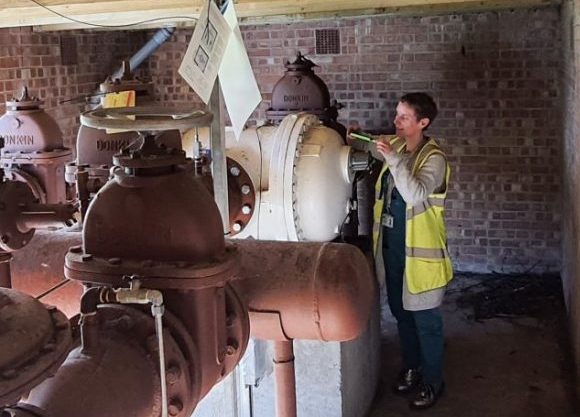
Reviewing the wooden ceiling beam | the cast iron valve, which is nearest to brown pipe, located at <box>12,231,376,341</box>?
the cast iron valve

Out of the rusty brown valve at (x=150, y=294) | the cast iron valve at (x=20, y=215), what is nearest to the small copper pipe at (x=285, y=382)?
the rusty brown valve at (x=150, y=294)

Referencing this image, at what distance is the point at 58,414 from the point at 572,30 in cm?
415

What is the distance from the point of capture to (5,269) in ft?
4.68

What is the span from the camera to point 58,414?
873 mm

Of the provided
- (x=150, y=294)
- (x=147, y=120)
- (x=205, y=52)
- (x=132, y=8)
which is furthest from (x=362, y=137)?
(x=150, y=294)

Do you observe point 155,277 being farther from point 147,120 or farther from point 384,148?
point 384,148

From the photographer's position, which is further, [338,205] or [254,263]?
[338,205]

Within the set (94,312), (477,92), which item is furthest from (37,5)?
(477,92)

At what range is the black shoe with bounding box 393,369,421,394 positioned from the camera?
386 cm

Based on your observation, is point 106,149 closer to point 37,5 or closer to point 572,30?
point 37,5

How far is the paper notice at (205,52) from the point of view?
166 centimetres

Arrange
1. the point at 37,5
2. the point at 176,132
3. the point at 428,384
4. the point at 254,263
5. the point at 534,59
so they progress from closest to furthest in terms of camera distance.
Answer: the point at 254,263
the point at 176,132
the point at 37,5
the point at 428,384
the point at 534,59

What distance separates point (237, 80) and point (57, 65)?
3.63 metres

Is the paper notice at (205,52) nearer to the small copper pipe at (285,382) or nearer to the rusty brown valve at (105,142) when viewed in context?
the rusty brown valve at (105,142)
